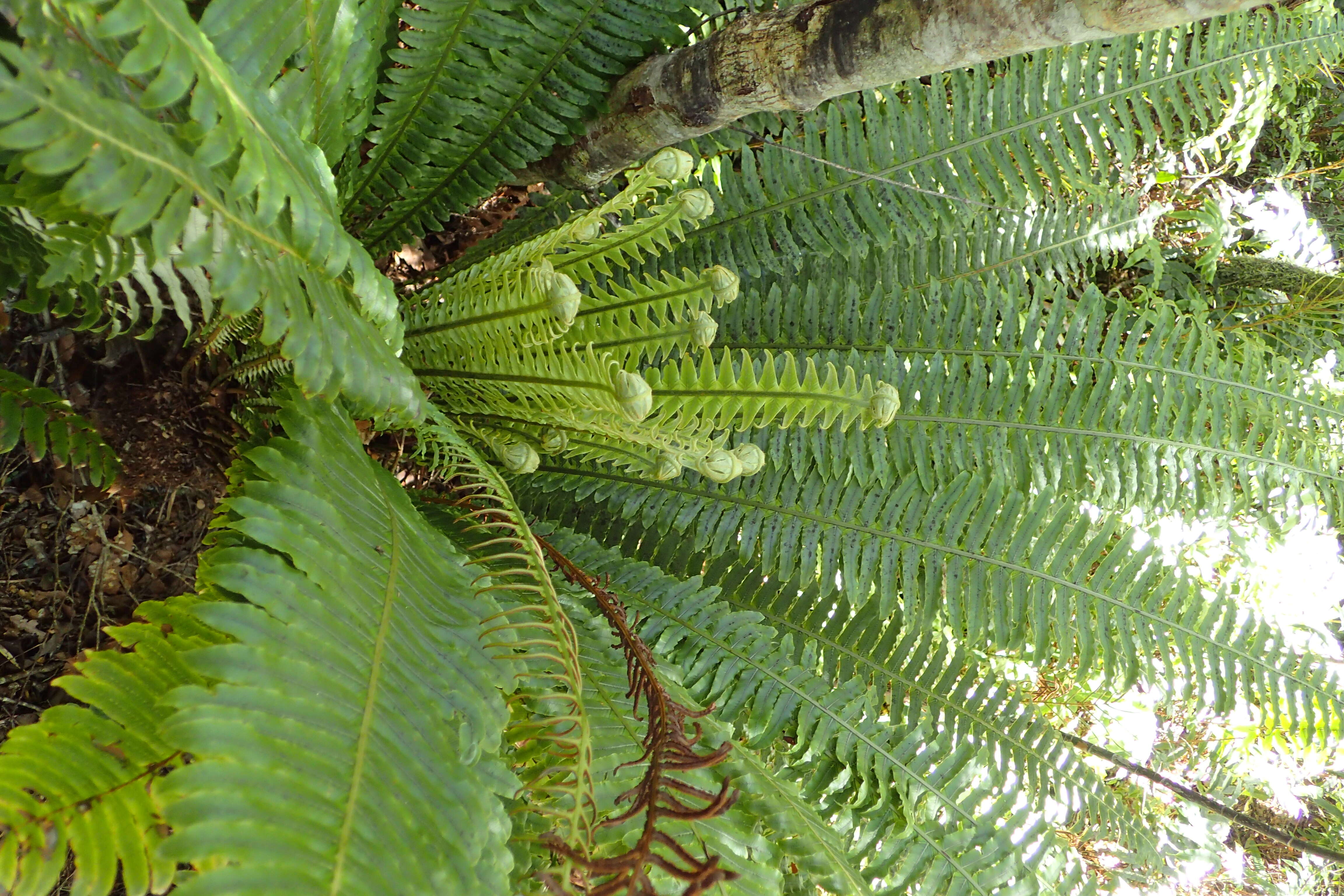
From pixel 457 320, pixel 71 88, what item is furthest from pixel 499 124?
pixel 71 88

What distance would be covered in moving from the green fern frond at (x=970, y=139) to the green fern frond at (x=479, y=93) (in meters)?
0.41

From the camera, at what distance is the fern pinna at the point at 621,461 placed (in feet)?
3.08

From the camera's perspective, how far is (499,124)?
1.95 meters

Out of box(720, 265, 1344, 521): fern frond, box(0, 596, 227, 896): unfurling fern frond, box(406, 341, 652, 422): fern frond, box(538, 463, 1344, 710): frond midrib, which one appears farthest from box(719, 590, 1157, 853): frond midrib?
box(0, 596, 227, 896): unfurling fern frond

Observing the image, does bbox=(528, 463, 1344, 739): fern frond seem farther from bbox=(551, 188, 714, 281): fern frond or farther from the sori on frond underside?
bbox=(551, 188, 714, 281): fern frond

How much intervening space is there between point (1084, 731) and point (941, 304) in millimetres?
2211

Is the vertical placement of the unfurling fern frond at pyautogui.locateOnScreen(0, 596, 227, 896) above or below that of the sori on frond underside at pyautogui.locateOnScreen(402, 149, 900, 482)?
below

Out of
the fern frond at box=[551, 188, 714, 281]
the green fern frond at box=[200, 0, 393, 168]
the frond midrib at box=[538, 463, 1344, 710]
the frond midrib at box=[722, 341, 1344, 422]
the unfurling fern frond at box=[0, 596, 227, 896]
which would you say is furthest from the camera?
the frond midrib at box=[722, 341, 1344, 422]

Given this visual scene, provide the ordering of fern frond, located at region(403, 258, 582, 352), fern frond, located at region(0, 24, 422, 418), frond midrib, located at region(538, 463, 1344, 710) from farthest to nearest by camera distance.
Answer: frond midrib, located at region(538, 463, 1344, 710) → fern frond, located at region(403, 258, 582, 352) → fern frond, located at region(0, 24, 422, 418)

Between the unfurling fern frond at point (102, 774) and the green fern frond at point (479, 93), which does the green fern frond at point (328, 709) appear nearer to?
the unfurling fern frond at point (102, 774)

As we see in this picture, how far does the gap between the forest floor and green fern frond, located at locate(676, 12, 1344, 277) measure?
1235mm

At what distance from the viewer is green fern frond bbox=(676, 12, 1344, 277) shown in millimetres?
2121

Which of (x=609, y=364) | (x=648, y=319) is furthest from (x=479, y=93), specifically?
(x=609, y=364)

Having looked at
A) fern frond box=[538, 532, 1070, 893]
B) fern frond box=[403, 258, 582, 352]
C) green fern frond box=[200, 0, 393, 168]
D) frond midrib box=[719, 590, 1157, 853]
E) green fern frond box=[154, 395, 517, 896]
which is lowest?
green fern frond box=[154, 395, 517, 896]
